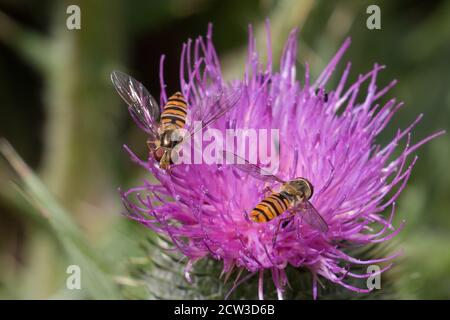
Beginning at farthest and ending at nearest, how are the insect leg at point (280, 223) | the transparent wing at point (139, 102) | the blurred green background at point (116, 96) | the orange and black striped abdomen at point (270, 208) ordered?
the blurred green background at point (116, 96) → the transparent wing at point (139, 102) → the insect leg at point (280, 223) → the orange and black striped abdomen at point (270, 208)

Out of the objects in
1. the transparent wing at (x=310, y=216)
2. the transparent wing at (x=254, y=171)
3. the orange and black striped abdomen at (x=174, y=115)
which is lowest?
the transparent wing at (x=310, y=216)

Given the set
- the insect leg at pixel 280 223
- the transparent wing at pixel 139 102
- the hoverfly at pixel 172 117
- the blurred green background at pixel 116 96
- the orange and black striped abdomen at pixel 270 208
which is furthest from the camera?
the blurred green background at pixel 116 96

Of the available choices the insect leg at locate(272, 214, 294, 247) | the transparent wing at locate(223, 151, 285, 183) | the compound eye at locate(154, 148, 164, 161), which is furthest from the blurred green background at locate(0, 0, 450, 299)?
the transparent wing at locate(223, 151, 285, 183)

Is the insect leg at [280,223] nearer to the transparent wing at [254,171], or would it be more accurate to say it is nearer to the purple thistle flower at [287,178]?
the purple thistle flower at [287,178]

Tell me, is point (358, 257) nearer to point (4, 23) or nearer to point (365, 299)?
point (365, 299)

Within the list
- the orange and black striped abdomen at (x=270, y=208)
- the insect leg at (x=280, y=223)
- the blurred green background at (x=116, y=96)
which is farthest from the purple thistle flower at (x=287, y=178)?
the blurred green background at (x=116, y=96)

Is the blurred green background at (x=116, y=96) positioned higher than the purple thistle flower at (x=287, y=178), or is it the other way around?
the blurred green background at (x=116, y=96)
